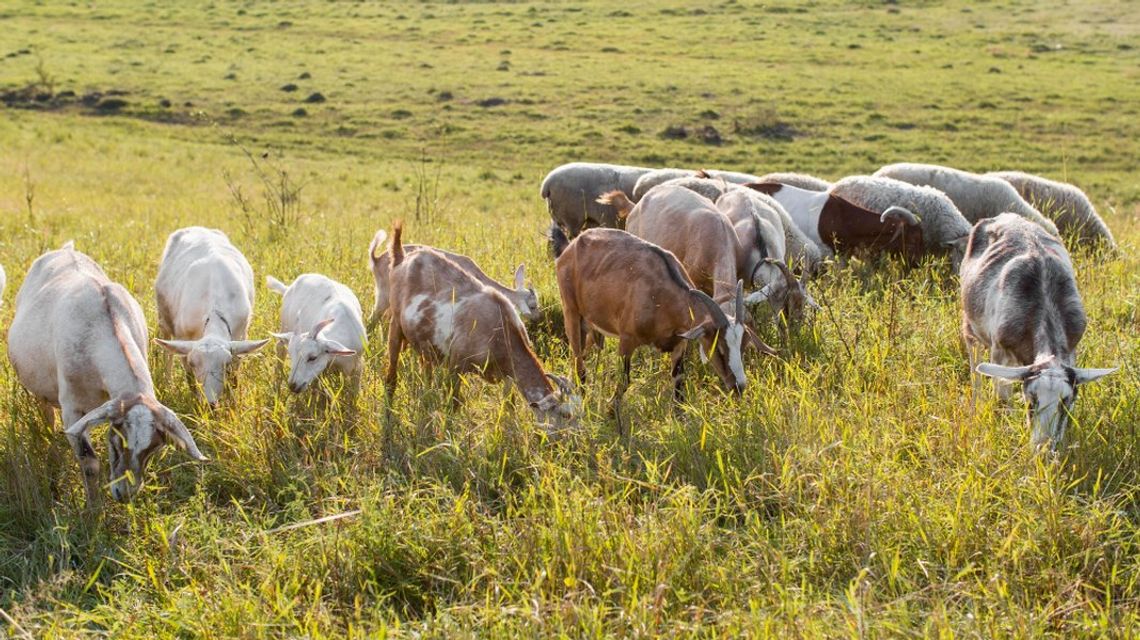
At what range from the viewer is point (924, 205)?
10289 millimetres

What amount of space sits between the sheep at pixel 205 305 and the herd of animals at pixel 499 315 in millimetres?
13

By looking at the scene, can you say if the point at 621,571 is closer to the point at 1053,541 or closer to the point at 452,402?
the point at 1053,541

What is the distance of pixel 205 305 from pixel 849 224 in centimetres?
587

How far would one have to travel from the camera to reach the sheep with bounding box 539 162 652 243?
13156mm

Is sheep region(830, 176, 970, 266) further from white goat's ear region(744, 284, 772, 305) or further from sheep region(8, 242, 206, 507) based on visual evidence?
sheep region(8, 242, 206, 507)

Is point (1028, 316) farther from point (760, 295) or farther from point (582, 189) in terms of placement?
point (582, 189)

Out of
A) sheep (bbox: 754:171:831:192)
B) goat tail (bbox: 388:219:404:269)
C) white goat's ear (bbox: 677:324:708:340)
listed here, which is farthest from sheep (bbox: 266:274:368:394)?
sheep (bbox: 754:171:831:192)

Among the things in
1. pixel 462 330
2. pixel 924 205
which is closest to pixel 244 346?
pixel 462 330

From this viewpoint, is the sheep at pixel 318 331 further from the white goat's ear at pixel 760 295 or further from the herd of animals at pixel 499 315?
the white goat's ear at pixel 760 295

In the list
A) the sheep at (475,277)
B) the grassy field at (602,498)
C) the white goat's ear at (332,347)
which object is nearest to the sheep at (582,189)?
the grassy field at (602,498)

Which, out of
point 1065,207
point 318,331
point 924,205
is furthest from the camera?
point 1065,207

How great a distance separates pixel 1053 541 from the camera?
4.46 meters

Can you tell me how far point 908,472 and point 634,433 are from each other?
1.44 m

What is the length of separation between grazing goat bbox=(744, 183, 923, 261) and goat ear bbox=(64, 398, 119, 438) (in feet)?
20.5
